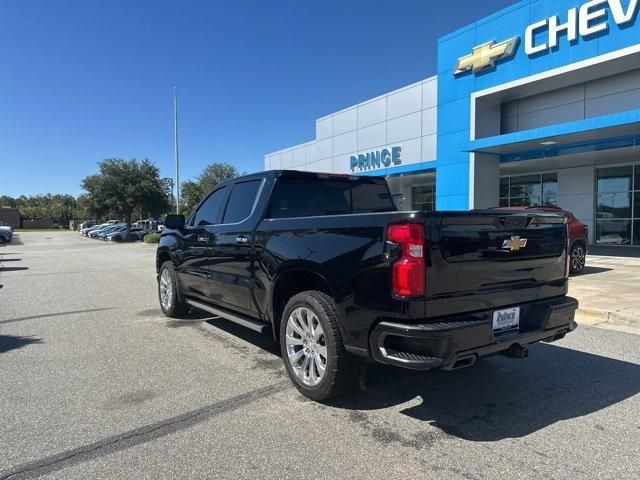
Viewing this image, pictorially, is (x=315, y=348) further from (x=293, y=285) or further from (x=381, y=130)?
(x=381, y=130)

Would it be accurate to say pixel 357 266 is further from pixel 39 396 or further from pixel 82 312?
pixel 82 312

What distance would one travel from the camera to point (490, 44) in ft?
58.2

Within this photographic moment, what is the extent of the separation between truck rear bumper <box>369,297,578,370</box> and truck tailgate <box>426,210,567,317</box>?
0.41 feet

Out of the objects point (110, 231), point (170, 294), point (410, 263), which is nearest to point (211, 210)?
point (170, 294)

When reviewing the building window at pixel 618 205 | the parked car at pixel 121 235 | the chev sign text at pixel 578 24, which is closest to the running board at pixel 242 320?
the chev sign text at pixel 578 24

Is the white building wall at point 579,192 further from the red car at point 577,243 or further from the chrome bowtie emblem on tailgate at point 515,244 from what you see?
the chrome bowtie emblem on tailgate at point 515,244

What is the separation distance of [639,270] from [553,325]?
10.3 m

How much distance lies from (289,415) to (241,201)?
2.60 meters

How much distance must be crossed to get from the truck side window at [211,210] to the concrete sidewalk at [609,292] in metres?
5.46

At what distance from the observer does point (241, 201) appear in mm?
5500

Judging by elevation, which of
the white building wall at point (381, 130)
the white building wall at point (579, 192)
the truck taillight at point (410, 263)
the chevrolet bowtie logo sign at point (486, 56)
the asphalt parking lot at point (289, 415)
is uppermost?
the chevrolet bowtie logo sign at point (486, 56)

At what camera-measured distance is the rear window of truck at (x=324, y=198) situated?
5.01 m

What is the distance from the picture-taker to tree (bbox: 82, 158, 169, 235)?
41.7m

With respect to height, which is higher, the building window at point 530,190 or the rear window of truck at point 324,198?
the building window at point 530,190
